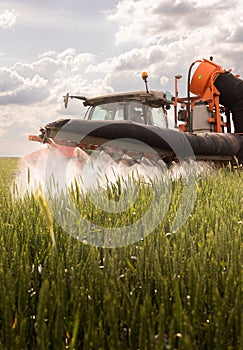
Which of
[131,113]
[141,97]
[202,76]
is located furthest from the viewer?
[202,76]

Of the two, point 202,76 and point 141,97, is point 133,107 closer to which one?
point 141,97

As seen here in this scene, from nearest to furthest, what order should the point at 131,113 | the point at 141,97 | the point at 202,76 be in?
the point at 131,113
the point at 141,97
the point at 202,76

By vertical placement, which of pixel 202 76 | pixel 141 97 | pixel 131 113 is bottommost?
pixel 131 113

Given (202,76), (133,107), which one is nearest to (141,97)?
(133,107)

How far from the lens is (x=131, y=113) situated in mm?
6062

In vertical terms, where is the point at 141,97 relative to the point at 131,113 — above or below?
above

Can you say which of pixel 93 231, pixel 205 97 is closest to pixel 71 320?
pixel 93 231

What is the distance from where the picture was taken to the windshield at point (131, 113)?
239 inches

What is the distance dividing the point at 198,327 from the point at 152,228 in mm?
853

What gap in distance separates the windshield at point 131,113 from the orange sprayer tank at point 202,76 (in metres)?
1.66

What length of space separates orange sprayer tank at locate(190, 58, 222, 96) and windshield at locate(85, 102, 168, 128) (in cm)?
166

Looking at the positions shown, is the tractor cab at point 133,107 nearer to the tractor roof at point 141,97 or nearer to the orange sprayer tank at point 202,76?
the tractor roof at point 141,97

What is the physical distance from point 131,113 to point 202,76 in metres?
2.56

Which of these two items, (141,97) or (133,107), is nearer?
(133,107)
